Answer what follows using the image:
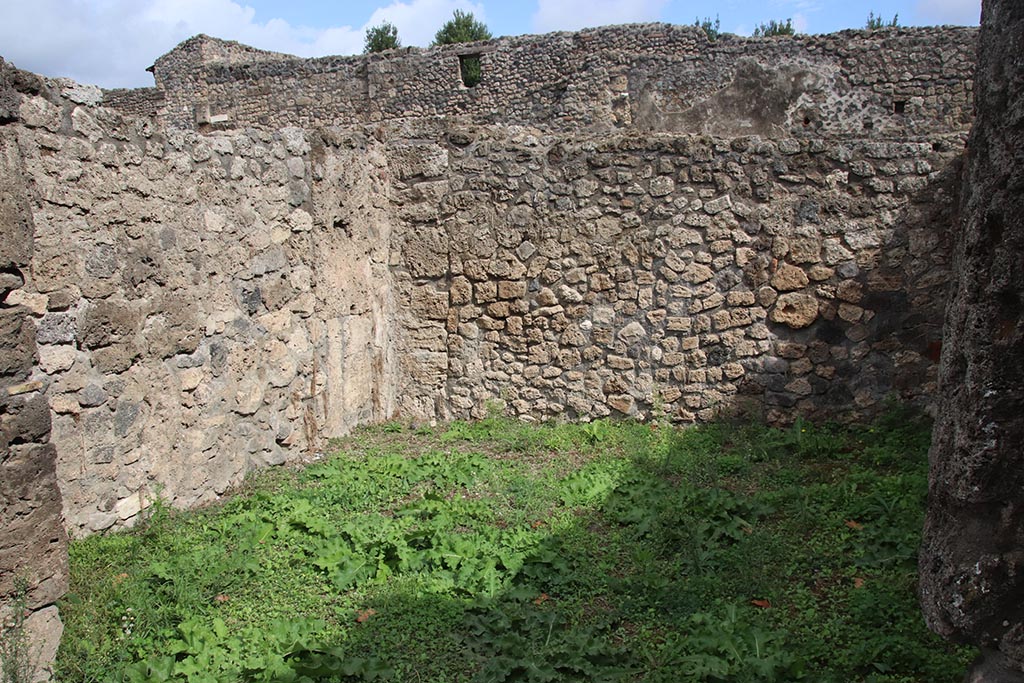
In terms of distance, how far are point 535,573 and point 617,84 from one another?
434 inches

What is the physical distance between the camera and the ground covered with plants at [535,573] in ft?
10.5

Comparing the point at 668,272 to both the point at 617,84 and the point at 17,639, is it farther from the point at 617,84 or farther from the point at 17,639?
the point at 617,84

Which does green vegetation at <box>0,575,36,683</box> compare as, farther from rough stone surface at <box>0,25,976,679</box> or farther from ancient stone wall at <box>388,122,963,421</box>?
ancient stone wall at <box>388,122,963,421</box>

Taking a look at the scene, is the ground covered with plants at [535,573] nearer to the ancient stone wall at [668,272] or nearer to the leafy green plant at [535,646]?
the leafy green plant at [535,646]

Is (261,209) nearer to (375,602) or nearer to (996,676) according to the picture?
(375,602)

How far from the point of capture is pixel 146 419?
4367 millimetres

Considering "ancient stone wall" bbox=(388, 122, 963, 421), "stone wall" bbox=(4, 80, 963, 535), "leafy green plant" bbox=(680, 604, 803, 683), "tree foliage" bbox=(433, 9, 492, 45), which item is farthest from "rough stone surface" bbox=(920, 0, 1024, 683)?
"tree foliage" bbox=(433, 9, 492, 45)

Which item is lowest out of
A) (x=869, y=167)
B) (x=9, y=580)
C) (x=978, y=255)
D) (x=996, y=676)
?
(x=9, y=580)

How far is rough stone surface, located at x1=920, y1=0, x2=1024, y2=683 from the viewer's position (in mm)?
1497

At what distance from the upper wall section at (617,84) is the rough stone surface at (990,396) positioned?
7.65 metres

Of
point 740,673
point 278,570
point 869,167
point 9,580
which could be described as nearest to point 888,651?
point 740,673

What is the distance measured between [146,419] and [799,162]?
4543 mm

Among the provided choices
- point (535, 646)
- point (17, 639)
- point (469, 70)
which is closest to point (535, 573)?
point (535, 646)

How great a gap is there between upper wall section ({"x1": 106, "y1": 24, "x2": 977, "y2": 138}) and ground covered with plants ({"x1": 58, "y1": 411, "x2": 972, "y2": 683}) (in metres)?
5.34
